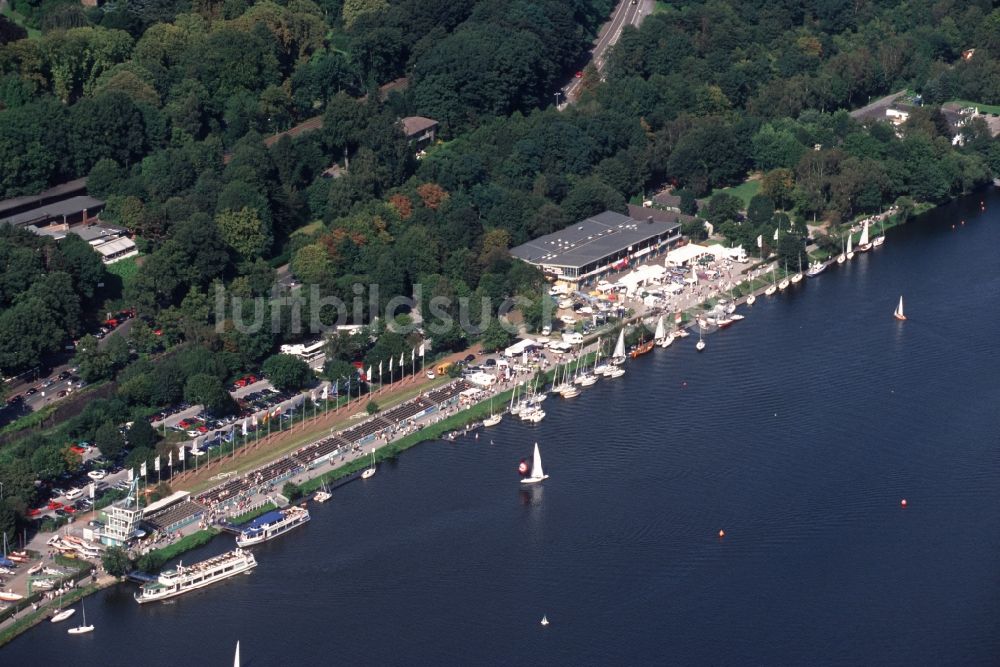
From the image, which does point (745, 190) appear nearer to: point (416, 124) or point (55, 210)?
point (416, 124)

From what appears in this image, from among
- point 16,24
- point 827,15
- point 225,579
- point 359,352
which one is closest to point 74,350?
point 359,352

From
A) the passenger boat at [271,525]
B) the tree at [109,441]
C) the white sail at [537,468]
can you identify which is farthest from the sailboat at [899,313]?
the tree at [109,441]

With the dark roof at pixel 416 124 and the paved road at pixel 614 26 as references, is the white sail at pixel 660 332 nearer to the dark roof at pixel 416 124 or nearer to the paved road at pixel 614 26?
the dark roof at pixel 416 124

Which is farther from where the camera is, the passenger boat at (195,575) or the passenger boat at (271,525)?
the passenger boat at (271,525)

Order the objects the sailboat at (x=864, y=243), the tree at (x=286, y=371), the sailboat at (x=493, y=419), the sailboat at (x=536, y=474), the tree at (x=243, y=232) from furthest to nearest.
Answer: the sailboat at (x=864, y=243) → the tree at (x=243, y=232) → the tree at (x=286, y=371) → the sailboat at (x=493, y=419) → the sailboat at (x=536, y=474)

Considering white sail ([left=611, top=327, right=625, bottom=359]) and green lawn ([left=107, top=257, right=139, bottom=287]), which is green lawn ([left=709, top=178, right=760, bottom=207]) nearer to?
white sail ([left=611, top=327, right=625, bottom=359])
